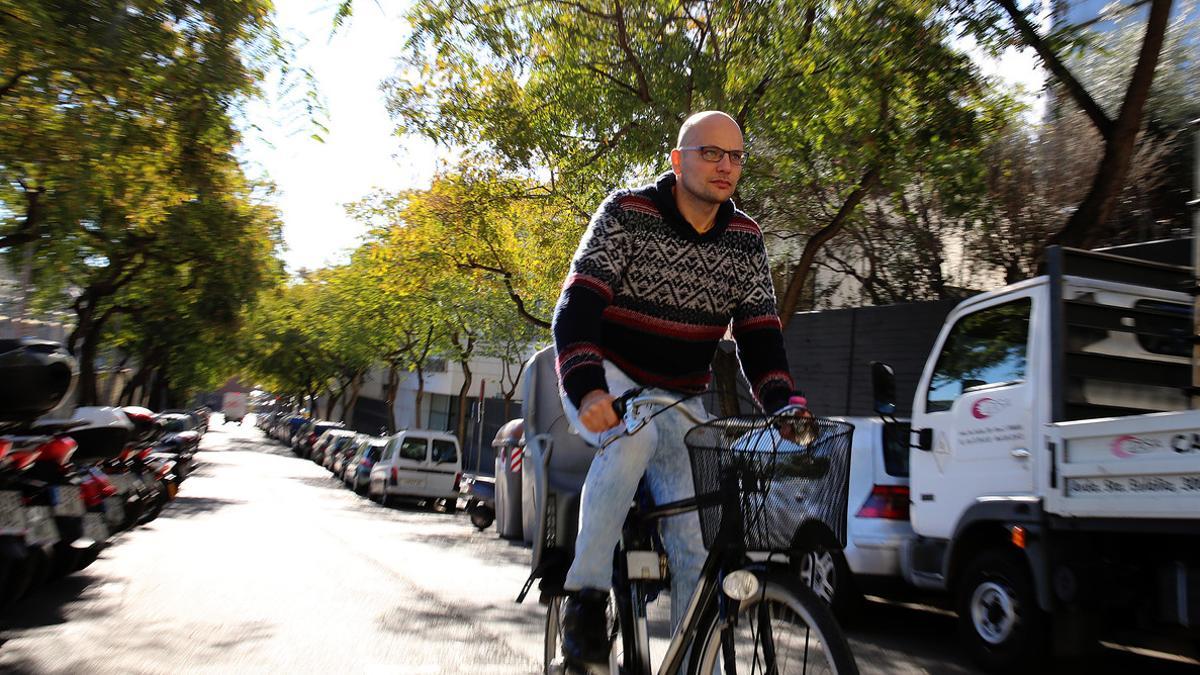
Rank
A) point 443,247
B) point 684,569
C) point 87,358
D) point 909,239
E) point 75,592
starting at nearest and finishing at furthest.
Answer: point 684,569 < point 75,592 < point 909,239 < point 443,247 < point 87,358

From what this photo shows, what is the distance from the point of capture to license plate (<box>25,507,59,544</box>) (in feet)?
21.2

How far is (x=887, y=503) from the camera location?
7.98 metres

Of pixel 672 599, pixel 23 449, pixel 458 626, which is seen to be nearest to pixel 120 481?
pixel 23 449

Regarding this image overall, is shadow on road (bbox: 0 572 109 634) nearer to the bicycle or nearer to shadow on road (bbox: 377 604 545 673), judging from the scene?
shadow on road (bbox: 377 604 545 673)

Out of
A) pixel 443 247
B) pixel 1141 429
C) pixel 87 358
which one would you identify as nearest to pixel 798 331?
pixel 443 247

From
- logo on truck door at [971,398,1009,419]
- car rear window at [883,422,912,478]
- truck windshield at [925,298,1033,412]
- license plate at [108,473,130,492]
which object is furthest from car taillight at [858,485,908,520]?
license plate at [108,473,130,492]

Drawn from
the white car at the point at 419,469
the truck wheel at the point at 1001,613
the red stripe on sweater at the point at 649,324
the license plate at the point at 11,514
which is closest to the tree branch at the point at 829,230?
the truck wheel at the point at 1001,613

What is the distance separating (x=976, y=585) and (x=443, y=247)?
1714cm

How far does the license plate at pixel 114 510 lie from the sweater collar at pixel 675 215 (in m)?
6.98

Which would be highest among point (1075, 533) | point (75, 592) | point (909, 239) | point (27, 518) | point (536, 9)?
point (536, 9)

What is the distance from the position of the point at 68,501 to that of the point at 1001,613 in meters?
6.24

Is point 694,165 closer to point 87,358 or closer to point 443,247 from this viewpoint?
point 443,247

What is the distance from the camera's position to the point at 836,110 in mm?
11914

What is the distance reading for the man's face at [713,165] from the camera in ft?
10.6
